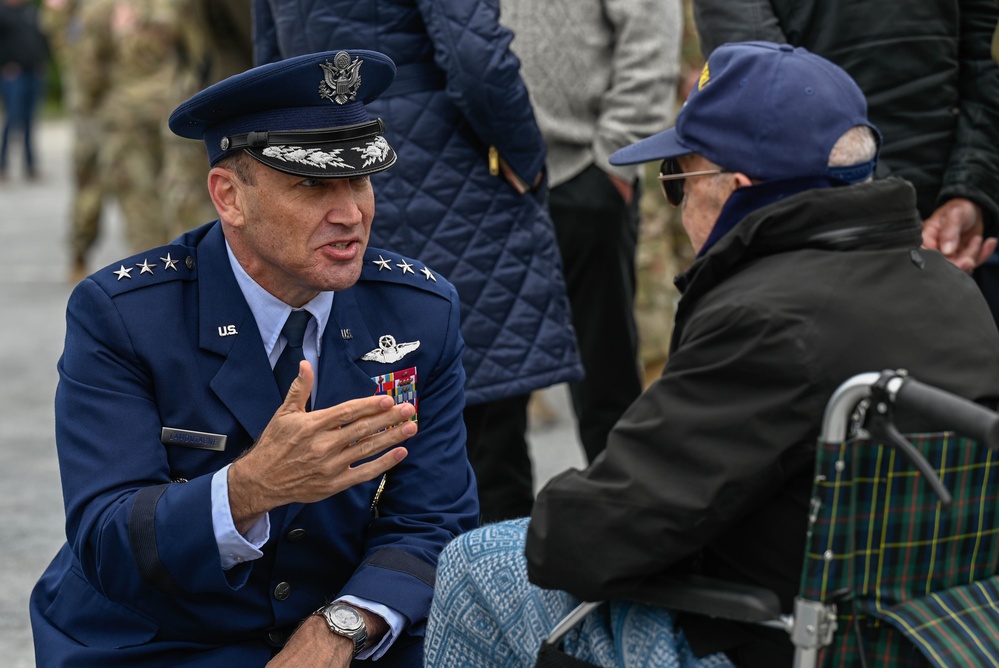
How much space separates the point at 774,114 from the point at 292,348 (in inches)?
40.5

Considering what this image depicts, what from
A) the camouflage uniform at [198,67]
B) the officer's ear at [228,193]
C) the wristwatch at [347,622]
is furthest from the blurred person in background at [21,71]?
the wristwatch at [347,622]

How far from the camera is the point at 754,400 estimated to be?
212 cm

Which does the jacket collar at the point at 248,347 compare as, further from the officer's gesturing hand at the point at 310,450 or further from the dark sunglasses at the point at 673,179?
the dark sunglasses at the point at 673,179

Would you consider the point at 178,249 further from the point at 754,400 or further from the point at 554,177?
the point at 554,177

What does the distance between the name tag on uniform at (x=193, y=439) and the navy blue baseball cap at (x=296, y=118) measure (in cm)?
50

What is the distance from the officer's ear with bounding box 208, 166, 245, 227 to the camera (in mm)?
2820

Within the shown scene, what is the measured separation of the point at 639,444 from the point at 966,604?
1.70 ft

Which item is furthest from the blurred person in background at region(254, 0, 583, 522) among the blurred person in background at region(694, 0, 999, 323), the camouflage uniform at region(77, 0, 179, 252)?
the camouflage uniform at region(77, 0, 179, 252)

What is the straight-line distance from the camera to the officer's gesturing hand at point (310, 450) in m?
2.42

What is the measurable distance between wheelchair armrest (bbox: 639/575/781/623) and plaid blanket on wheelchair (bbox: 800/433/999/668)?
0.21 feet

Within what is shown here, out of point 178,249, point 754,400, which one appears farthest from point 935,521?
point 178,249

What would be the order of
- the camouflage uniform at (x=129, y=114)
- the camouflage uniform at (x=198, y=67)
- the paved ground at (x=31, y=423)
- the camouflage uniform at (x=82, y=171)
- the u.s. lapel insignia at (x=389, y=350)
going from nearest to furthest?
the u.s. lapel insignia at (x=389, y=350) < the paved ground at (x=31, y=423) < the camouflage uniform at (x=198, y=67) < the camouflage uniform at (x=129, y=114) < the camouflage uniform at (x=82, y=171)

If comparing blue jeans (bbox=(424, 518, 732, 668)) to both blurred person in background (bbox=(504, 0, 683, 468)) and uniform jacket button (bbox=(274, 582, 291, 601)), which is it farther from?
blurred person in background (bbox=(504, 0, 683, 468))

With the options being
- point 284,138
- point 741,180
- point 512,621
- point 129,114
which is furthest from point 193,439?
point 129,114
